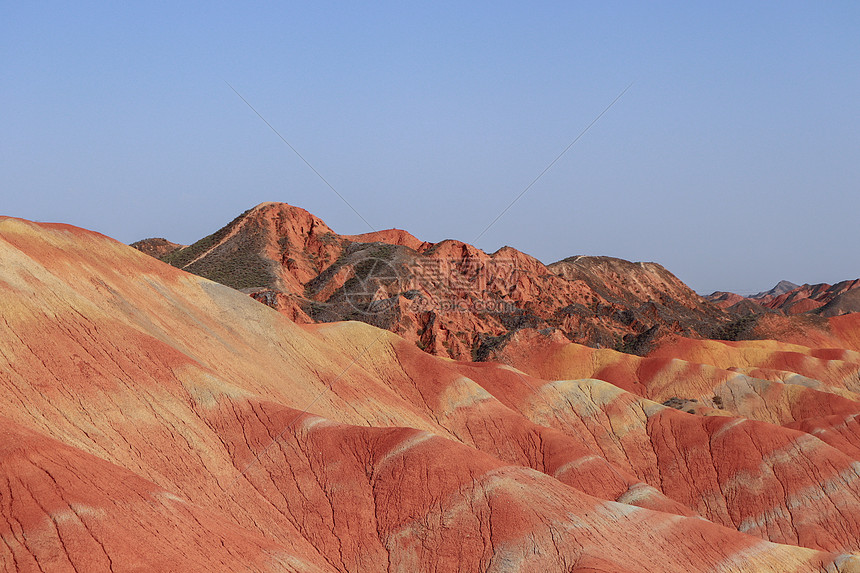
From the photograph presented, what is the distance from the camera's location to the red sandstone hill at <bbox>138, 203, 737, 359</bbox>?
92812 millimetres

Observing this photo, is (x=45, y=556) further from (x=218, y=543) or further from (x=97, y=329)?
(x=97, y=329)

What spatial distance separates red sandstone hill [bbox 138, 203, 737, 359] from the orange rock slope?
2530 cm

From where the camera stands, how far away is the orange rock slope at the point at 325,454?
89.2 feet

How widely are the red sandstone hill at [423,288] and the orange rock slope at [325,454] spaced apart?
2530 cm

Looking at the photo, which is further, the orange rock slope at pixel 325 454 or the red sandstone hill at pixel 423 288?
the red sandstone hill at pixel 423 288

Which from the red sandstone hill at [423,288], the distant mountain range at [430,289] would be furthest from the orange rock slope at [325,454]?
the red sandstone hill at [423,288]

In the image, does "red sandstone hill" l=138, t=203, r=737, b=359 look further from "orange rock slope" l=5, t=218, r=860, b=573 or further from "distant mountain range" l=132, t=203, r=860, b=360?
"orange rock slope" l=5, t=218, r=860, b=573

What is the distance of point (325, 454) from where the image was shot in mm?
38000

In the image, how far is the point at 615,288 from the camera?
144m

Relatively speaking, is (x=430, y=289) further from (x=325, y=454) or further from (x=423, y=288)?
(x=325, y=454)

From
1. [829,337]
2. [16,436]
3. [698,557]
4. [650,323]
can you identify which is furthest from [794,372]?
[16,436]

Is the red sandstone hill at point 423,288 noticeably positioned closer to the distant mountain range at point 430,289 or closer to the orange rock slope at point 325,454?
the distant mountain range at point 430,289

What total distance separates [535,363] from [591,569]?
59.0 m

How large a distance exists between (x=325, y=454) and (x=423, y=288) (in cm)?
6983
